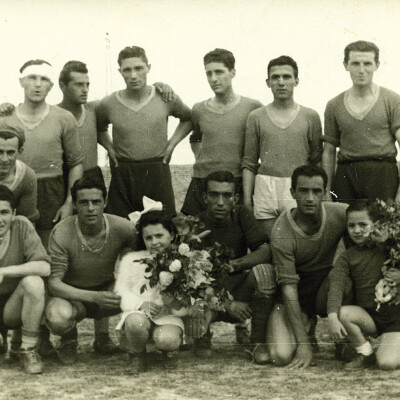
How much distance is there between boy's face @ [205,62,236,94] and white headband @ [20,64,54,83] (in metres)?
1.22

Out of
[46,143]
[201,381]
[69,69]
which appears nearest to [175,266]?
[201,381]

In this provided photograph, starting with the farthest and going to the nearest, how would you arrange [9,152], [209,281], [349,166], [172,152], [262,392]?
1. [172,152]
2. [349,166]
3. [9,152]
4. [209,281]
5. [262,392]

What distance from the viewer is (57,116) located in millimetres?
6223

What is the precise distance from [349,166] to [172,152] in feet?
4.68

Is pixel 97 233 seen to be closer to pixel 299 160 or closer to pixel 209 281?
pixel 209 281

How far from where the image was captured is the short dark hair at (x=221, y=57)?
6402 mm

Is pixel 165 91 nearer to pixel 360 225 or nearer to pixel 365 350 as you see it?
pixel 360 225

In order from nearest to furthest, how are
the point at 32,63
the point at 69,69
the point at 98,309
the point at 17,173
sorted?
the point at 98,309, the point at 17,173, the point at 32,63, the point at 69,69

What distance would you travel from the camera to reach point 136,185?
655 centimetres

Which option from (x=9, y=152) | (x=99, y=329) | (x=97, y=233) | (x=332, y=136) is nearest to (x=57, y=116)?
(x=9, y=152)

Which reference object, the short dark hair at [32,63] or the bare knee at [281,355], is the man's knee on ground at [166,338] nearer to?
the bare knee at [281,355]

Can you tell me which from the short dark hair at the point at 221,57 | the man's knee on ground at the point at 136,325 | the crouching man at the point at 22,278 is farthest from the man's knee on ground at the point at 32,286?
the short dark hair at the point at 221,57

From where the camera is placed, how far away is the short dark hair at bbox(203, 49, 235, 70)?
21.0 feet

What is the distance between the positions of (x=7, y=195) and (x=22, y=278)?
0.55m
